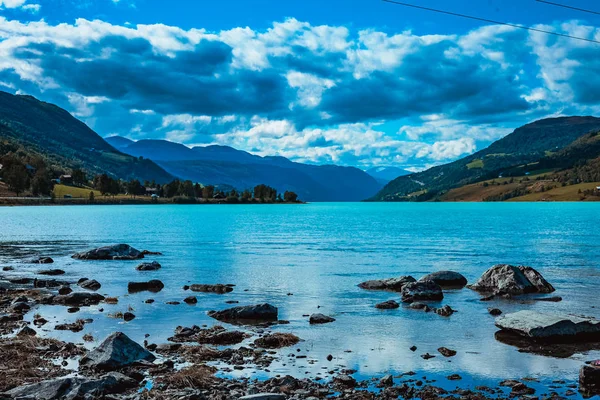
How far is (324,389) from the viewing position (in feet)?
66.6

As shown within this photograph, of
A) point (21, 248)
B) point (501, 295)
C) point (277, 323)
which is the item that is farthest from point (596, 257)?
point (21, 248)

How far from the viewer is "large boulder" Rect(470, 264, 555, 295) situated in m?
44.2

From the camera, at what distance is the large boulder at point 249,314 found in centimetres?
3431

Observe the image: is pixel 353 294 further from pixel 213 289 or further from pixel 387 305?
pixel 213 289

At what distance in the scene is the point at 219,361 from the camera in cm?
2444

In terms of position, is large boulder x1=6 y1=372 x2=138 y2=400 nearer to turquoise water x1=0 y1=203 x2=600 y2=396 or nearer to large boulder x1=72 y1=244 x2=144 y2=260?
turquoise water x1=0 y1=203 x2=600 y2=396

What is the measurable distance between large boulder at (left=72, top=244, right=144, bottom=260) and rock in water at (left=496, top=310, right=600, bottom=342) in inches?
2141

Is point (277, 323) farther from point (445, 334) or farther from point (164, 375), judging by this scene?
point (164, 375)

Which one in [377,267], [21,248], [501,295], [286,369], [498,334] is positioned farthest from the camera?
[21,248]

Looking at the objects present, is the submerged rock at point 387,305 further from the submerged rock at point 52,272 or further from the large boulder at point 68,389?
the submerged rock at point 52,272

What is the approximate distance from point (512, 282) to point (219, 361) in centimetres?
2933

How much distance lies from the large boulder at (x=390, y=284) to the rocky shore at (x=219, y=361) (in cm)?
746

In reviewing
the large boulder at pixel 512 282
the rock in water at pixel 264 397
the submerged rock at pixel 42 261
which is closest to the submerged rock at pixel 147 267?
the submerged rock at pixel 42 261

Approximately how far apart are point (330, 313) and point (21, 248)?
67.8 meters
